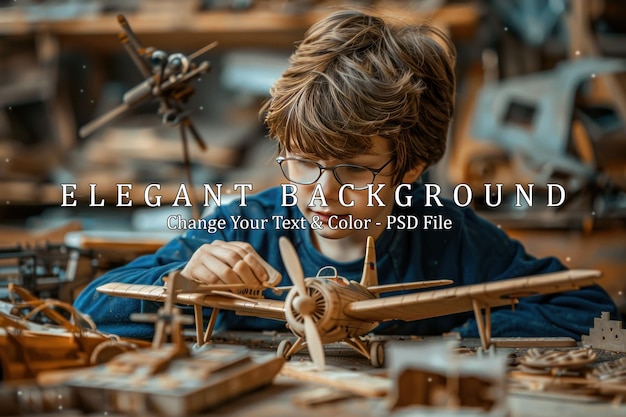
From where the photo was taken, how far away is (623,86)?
4.19 meters

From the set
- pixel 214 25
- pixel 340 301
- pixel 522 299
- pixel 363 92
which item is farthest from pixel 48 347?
pixel 214 25

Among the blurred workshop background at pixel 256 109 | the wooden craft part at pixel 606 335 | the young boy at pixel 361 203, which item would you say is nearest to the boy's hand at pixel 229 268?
the young boy at pixel 361 203

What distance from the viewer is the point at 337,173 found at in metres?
2.25

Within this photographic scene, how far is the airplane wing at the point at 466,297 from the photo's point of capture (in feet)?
5.62

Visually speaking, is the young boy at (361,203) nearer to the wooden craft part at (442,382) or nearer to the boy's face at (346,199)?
the boy's face at (346,199)

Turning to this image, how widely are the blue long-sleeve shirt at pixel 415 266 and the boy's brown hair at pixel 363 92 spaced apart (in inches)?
13.0

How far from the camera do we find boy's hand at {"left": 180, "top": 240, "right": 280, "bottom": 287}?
2.16 meters

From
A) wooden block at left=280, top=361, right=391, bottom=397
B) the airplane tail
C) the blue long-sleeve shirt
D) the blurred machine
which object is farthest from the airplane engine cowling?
the blurred machine

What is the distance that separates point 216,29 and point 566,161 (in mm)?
2113

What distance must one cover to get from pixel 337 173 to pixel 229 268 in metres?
0.42

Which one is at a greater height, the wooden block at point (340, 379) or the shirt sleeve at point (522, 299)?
the shirt sleeve at point (522, 299)

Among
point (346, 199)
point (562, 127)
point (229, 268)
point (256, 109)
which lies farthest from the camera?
point (256, 109)

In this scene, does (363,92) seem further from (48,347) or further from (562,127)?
(562,127)

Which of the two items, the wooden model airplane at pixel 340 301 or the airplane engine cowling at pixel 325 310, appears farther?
the airplane engine cowling at pixel 325 310
